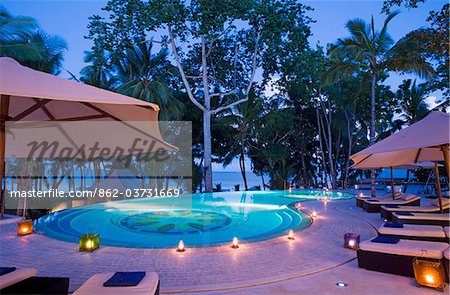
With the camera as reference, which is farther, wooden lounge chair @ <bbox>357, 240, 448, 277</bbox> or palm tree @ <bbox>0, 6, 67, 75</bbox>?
palm tree @ <bbox>0, 6, 67, 75</bbox>

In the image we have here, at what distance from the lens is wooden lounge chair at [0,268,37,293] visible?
9.31 feet

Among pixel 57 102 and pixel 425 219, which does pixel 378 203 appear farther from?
pixel 57 102

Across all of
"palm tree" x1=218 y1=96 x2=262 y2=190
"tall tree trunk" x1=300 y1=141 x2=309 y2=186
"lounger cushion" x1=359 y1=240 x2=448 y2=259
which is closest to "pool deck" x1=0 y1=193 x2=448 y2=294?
"lounger cushion" x1=359 y1=240 x2=448 y2=259

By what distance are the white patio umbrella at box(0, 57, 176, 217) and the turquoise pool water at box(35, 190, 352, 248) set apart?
2883 mm

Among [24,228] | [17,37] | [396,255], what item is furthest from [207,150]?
[396,255]

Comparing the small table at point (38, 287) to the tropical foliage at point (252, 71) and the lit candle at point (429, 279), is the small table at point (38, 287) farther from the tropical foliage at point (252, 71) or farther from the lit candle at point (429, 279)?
the tropical foliage at point (252, 71)

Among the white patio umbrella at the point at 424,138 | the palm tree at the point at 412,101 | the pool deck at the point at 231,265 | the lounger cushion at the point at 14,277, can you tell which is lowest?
the pool deck at the point at 231,265

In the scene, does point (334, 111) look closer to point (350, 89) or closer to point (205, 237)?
point (350, 89)

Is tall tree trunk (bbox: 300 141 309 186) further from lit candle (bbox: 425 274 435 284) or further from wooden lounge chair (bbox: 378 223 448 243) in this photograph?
lit candle (bbox: 425 274 435 284)

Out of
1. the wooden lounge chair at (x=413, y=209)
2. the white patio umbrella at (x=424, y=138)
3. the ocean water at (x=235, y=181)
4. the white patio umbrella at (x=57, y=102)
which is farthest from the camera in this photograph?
the ocean water at (x=235, y=181)

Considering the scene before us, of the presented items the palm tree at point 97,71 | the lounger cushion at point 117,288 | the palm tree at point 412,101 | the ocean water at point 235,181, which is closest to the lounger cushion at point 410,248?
the lounger cushion at point 117,288

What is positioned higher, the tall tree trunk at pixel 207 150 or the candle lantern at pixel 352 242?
the tall tree trunk at pixel 207 150

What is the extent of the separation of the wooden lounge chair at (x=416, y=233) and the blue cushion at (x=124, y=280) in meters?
4.32

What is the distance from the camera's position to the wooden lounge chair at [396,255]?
13.1ft
